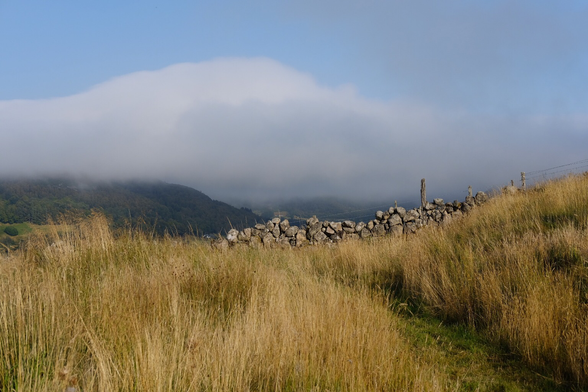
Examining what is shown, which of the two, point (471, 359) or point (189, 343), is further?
point (471, 359)

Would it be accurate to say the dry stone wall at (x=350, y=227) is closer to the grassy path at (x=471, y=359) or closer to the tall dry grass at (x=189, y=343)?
the grassy path at (x=471, y=359)

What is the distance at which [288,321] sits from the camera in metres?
3.89

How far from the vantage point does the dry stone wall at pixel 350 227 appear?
15117 mm

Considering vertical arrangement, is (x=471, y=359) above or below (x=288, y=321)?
below

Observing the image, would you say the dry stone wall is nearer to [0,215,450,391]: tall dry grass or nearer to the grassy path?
the grassy path

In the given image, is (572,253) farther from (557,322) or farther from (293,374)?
(293,374)

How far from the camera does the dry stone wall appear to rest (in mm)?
15117

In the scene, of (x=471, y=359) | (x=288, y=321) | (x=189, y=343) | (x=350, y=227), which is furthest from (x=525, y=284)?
(x=350, y=227)

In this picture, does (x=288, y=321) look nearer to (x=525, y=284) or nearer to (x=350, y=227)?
(x=525, y=284)

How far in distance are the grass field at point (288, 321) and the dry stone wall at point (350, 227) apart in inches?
260

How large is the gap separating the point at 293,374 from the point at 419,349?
2.36 m

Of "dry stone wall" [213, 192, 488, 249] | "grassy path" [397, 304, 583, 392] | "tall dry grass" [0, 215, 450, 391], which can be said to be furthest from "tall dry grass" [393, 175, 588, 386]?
"dry stone wall" [213, 192, 488, 249]

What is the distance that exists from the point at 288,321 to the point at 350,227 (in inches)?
486

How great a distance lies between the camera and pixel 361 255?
9.27 meters
